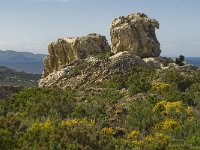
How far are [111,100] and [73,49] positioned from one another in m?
32.1

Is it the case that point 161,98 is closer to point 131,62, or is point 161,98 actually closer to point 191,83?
point 191,83

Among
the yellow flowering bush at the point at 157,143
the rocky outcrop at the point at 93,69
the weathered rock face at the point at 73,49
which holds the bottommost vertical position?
the yellow flowering bush at the point at 157,143

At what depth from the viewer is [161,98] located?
192 feet

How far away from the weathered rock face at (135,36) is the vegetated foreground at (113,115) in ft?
29.9

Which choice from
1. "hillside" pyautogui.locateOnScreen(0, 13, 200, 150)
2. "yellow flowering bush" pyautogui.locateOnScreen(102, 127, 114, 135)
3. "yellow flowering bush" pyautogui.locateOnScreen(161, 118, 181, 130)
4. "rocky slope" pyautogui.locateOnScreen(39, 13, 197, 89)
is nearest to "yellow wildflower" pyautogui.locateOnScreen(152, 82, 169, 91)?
"hillside" pyautogui.locateOnScreen(0, 13, 200, 150)

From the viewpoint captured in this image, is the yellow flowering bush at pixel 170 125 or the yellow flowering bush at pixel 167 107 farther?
the yellow flowering bush at pixel 167 107

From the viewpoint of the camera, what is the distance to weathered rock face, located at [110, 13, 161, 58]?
275 ft

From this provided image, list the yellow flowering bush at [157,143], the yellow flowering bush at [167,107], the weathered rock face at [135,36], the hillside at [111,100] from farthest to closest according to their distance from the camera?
the weathered rock face at [135,36]
the yellow flowering bush at [167,107]
the yellow flowering bush at [157,143]
the hillside at [111,100]

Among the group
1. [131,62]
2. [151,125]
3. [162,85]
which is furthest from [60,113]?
[131,62]

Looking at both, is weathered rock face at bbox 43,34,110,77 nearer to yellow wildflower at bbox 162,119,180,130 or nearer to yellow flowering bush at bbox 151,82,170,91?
yellow flowering bush at bbox 151,82,170,91

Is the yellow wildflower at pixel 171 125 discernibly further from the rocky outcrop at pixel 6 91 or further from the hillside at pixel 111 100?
the rocky outcrop at pixel 6 91

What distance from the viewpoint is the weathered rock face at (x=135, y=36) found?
83812 millimetres

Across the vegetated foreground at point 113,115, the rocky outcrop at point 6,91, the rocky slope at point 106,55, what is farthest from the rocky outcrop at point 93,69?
the rocky outcrop at point 6,91

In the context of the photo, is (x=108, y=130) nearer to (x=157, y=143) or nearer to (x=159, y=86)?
(x=157, y=143)
